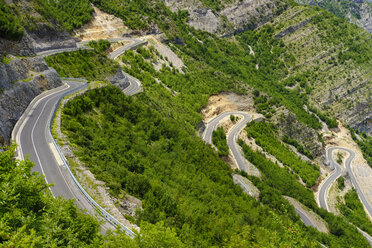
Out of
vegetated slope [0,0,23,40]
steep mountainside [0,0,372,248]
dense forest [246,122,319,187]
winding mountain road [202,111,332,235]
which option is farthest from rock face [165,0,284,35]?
vegetated slope [0,0,23,40]

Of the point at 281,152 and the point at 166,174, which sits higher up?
the point at 281,152

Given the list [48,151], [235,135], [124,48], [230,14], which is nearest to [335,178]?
[235,135]

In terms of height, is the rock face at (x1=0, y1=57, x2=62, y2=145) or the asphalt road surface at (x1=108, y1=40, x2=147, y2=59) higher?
the asphalt road surface at (x1=108, y1=40, x2=147, y2=59)

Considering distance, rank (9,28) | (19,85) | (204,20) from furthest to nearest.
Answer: (204,20), (9,28), (19,85)

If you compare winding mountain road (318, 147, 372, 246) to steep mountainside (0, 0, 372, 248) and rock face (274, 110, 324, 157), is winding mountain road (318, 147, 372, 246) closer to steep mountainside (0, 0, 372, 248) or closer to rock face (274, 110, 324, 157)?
steep mountainside (0, 0, 372, 248)

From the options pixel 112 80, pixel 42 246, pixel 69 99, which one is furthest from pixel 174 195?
pixel 112 80

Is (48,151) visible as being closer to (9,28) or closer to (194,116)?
(9,28)

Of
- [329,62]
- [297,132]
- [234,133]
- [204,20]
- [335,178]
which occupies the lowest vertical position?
[335,178]

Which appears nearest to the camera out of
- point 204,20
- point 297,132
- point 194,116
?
point 194,116

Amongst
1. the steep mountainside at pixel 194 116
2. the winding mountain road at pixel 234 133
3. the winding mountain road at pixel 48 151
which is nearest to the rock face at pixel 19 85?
the steep mountainside at pixel 194 116

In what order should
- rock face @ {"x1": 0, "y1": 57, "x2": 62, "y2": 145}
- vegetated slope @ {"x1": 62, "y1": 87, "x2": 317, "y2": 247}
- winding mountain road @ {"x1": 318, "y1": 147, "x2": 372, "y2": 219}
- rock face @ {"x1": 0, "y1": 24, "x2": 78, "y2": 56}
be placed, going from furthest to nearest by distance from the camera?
1. winding mountain road @ {"x1": 318, "y1": 147, "x2": 372, "y2": 219}
2. rock face @ {"x1": 0, "y1": 24, "x2": 78, "y2": 56}
3. rock face @ {"x1": 0, "y1": 57, "x2": 62, "y2": 145}
4. vegetated slope @ {"x1": 62, "y1": 87, "x2": 317, "y2": 247}
